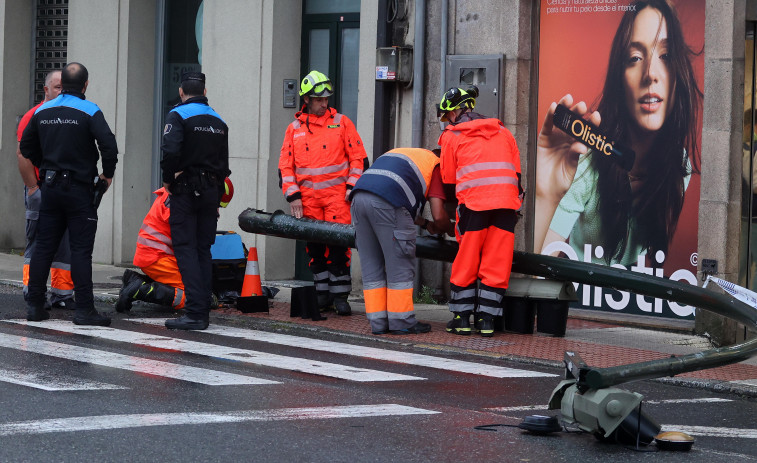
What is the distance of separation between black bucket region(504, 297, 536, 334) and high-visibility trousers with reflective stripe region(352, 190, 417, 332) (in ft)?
2.59

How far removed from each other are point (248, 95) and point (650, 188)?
4786 mm

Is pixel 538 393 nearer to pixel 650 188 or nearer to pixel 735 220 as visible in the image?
pixel 735 220

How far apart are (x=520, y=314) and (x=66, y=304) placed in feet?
12.4

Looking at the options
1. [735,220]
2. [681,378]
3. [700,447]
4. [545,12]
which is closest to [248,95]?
[545,12]

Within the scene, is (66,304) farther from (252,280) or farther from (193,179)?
(193,179)

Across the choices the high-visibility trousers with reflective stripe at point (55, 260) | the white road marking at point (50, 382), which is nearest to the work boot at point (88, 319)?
the high-visibility trousers with reflective stripe at point (55, 260)

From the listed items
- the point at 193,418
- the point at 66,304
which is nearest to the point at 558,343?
the point at 66,304

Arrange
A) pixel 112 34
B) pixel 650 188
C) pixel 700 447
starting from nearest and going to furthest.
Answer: pixel 700 447
pixel 650 188
pixel 112 34

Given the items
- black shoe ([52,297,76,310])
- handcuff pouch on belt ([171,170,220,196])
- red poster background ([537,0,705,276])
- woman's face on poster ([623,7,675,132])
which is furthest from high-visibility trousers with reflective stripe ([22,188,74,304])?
woman's face on poster ([623,7,675,132])

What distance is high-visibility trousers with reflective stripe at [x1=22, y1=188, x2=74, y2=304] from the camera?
1119 centimetres

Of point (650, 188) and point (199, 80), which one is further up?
point (199, 80)

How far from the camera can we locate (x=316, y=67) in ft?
47.9

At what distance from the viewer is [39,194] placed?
11.2 m

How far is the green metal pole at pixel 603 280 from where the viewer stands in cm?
634
